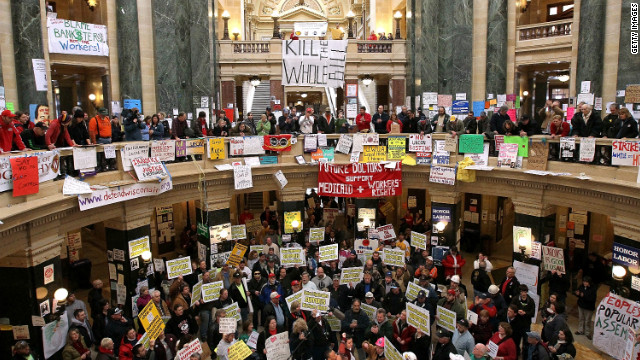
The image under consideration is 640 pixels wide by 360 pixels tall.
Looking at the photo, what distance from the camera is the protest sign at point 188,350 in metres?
10.1

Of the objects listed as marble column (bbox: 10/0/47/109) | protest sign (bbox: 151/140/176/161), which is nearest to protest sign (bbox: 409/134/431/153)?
protest sign (bbox: 151/140/176/161)

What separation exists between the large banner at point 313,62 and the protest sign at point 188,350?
9.66 metres

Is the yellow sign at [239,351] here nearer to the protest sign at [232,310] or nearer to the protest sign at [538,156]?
the protest sign at [232,310]

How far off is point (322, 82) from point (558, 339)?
10787 millimetres

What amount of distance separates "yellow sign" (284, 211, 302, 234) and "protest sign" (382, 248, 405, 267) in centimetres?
437

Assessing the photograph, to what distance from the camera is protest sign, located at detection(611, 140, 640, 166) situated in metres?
12.3

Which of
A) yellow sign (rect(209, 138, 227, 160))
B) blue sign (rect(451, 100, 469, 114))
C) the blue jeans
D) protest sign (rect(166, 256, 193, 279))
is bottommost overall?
the blue jeans

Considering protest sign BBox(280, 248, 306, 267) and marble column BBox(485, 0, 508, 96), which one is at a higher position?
→ marble column BBox(485, 0, 508, 96)

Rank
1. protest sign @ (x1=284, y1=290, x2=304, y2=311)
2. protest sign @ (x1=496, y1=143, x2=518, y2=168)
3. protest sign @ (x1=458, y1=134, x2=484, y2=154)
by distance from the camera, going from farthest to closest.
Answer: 1. protest sign @ (x1=458, y1=134, x2=484, y2=154)
2. protest sign @ (x1=496, y1=143, x2=518, y2=168)
3. protest sign @ (x1=284, y1=290, x2=304, y2=311)

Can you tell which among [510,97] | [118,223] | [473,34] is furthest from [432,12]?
[118,223]

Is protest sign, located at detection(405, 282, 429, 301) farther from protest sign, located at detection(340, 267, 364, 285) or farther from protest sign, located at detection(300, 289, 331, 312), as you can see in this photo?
protest sign, located at detection(300, 289, 331, 312)

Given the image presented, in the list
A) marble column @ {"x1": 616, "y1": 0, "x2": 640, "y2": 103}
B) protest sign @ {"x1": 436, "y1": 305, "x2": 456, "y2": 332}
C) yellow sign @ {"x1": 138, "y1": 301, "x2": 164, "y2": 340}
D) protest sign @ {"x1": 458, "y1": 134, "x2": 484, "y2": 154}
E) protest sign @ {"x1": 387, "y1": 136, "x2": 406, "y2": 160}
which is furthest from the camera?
protest sign @ {"x1": 387, "y1": 136, "x2": 406, "y2": 160}

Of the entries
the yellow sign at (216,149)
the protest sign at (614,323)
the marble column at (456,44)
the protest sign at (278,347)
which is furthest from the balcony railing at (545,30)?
the protest sign at (278,347)

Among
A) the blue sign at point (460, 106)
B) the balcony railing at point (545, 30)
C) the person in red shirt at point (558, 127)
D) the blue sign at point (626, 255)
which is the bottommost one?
the blue sign at point (626, 255)
